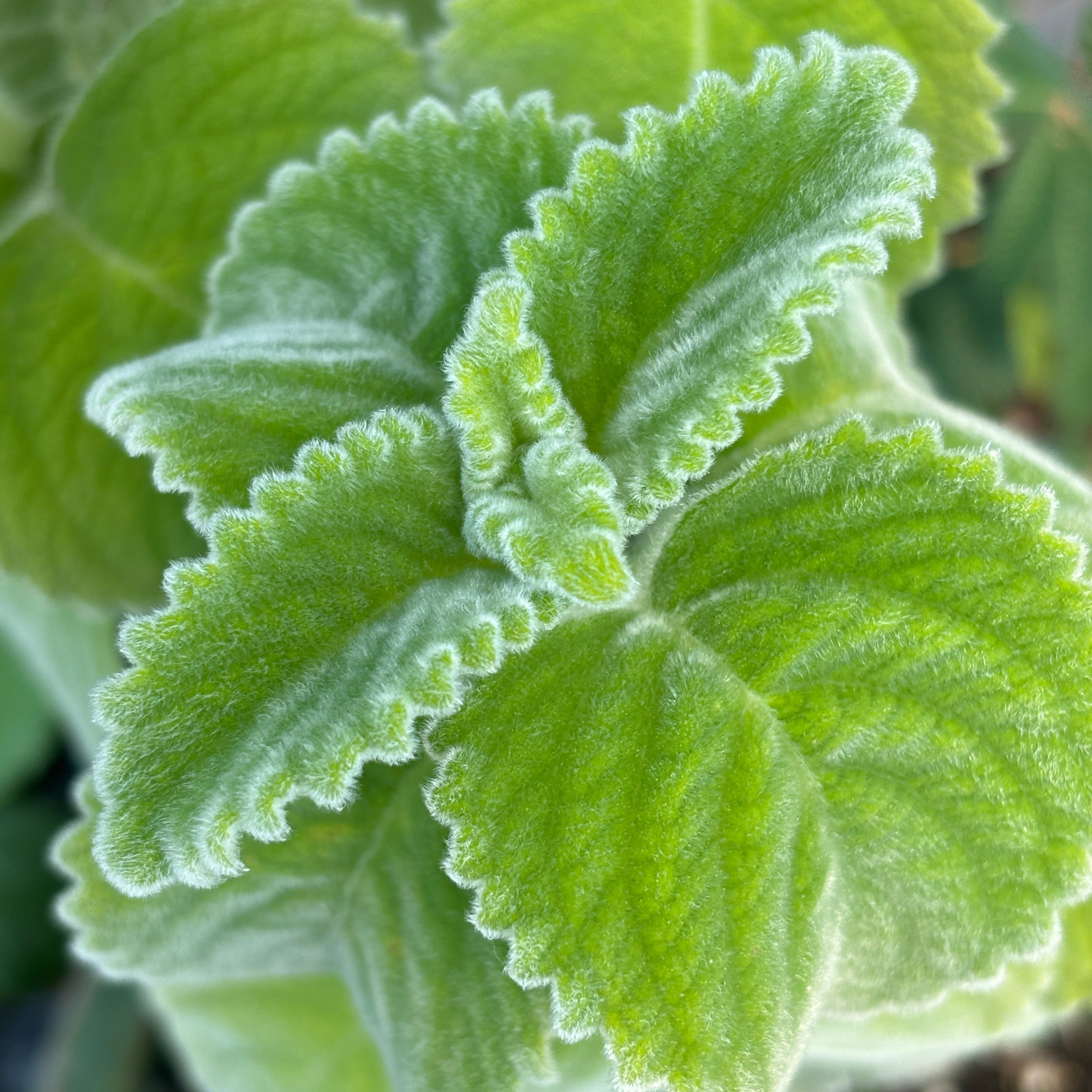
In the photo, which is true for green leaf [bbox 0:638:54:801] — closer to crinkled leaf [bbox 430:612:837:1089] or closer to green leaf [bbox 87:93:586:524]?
green leaf [bbox 87:93:586:524]

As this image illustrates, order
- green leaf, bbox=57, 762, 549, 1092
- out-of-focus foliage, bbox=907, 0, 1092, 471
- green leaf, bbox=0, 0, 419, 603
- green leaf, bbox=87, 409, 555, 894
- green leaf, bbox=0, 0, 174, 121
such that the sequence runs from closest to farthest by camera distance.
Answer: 1. green leaf, bbox=87, 409, 555, 894
2. green leaf, bbox=57, 762, 549, 1092
3. green leaf, bbox=0, 0, 419, 603
4. green leaf, bbox=0, 0, 174, 121
5. out-of-focus foliage, bbox=907, 0, 1092, 471

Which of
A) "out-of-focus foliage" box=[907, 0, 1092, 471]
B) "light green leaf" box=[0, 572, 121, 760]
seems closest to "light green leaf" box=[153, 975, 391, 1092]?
"light green leaf" box=[0, 572, 121, 760]

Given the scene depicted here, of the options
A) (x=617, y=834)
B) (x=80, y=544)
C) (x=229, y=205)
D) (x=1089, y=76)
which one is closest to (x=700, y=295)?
(x=617, y=834)

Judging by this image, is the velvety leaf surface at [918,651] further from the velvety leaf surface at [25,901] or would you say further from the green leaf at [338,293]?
the velvety leaf surface at [25,901]

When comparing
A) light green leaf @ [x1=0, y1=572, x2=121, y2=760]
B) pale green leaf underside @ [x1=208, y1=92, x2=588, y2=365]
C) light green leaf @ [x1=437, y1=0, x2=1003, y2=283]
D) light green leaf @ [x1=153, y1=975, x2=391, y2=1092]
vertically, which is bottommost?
light green leaf @ [x1=153, y1=975, x2=391, y2=1092]

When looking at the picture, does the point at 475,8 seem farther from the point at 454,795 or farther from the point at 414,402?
the point at 454,795
